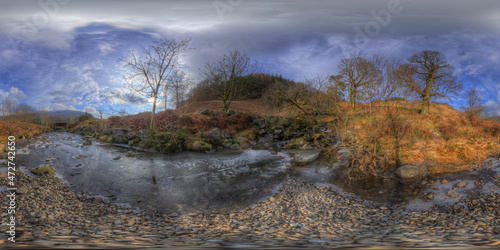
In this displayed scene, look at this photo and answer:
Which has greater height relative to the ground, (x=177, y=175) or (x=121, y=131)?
(x=121, y=131)

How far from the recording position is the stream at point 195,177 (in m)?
6.61

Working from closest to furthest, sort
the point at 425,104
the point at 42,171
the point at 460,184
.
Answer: the point at 460,184 < the point at 42,171 < the point at 425,104

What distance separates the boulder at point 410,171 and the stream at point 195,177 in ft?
1.98

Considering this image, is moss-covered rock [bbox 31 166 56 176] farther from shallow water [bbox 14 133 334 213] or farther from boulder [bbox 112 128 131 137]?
boulder [bbox 112 128 131 137]

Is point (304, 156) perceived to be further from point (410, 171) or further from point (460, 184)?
point (460, 184)

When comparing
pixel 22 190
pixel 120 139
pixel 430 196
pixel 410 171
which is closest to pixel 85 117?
pixel 120 139

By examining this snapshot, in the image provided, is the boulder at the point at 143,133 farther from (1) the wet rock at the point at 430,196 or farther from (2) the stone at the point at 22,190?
(1) the wet rock at the point at 430,196

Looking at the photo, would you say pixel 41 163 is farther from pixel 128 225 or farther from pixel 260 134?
pixel 260 134

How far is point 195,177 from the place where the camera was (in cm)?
888

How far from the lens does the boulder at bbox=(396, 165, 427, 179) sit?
7922 mm

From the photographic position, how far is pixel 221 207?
621 cm

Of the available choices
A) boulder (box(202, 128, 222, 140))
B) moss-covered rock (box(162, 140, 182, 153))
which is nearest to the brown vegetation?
boulder (box(202, 128, 222, 140))

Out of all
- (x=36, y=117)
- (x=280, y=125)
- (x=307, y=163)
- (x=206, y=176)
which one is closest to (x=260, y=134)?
(x=280, y=125)

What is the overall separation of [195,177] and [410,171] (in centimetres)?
754
